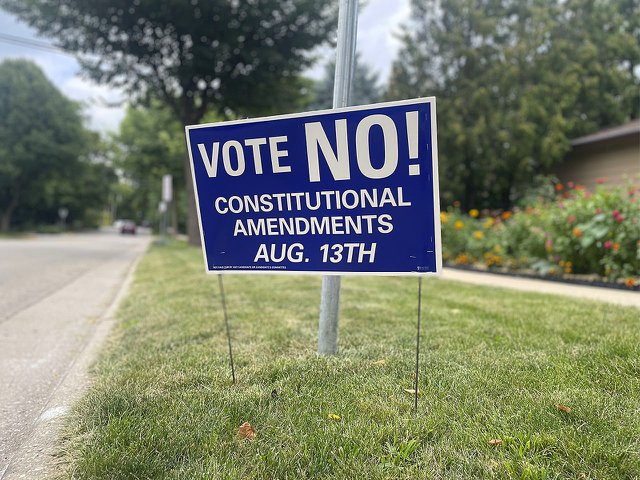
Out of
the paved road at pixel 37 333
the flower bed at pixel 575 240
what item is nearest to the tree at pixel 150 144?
the paved road at pixel 37 333

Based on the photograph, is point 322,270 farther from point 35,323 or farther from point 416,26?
point 416,26

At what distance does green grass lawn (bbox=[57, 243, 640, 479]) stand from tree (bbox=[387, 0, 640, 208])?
1156 centimetres

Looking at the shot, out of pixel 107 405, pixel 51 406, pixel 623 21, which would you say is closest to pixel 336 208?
pixel 107 405

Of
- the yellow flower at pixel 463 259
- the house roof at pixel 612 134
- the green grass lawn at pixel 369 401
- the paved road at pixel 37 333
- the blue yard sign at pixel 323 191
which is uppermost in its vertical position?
the house roof at pixel 612 134

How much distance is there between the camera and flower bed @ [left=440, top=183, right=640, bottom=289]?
263 inches

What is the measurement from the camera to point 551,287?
22.9 ft

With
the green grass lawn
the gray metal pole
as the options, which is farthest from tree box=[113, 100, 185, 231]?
the green grass lawn

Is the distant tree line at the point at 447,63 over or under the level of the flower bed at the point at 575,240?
over

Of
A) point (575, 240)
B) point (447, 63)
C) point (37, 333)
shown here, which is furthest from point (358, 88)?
point (37, 333)

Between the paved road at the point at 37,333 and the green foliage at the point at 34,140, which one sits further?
the green foliage at the point at 34,140

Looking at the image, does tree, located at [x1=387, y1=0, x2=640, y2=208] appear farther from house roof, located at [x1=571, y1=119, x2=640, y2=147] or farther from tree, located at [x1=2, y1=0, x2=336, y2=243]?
tree, located at [x1=2, y1=0, x2=336, y2=243]

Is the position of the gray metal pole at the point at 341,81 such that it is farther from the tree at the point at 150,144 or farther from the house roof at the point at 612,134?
the tree at the point at 150,144

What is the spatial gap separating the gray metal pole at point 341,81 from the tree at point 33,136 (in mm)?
39710

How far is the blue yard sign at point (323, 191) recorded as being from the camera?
248 centimetres
